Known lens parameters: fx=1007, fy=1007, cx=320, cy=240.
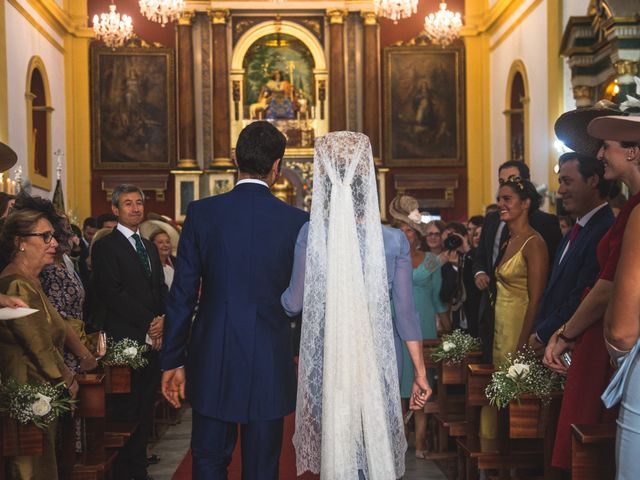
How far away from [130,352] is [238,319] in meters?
2.27

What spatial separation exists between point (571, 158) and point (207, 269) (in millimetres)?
A: 2222

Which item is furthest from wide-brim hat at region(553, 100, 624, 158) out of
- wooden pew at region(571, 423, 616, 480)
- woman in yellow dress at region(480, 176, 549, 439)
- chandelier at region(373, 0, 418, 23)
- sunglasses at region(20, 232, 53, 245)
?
chandelier at region(373, 0, 418, 23)

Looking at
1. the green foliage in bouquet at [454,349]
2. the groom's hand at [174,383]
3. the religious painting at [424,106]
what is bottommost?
the green foliage in bouquet at [454,349]

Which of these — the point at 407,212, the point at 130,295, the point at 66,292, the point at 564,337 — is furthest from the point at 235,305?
the point at 407,212

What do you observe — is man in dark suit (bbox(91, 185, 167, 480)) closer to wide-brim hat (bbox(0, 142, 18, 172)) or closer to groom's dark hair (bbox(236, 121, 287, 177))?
wide-brim hat (bbox(0, 142, 18, 172))

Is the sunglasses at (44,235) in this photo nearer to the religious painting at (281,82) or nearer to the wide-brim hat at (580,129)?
the wide-brim hat at (580,129)

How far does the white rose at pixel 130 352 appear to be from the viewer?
640 cm

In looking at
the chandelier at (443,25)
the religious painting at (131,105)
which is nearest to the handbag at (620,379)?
the chandelier at (443,25)

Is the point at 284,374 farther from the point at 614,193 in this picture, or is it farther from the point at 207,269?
the point at 614,193

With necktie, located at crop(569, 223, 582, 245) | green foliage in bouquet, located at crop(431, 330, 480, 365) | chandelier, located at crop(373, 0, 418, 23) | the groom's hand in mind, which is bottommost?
green foliage in bouquet, located at crop(431, 330, 480, 365)

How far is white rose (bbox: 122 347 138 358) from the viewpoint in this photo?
6.40 metres

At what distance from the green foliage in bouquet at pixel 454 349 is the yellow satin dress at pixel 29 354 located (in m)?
2.82

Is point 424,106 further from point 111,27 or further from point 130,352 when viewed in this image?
point 130,352

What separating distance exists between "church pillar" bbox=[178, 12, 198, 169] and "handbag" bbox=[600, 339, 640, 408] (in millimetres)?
18391
